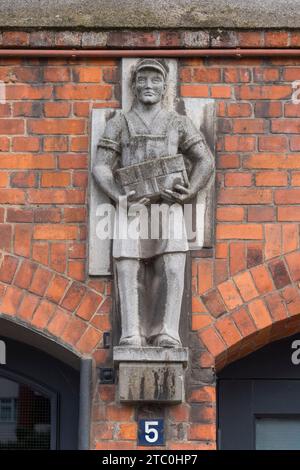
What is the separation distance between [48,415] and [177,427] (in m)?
0.95

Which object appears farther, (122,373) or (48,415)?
(48,415)

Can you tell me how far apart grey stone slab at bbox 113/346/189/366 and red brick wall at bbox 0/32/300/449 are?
7.7 inches

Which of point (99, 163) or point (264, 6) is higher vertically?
point (264, 6)

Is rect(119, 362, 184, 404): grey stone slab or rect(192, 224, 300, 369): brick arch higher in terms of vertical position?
rect(192, 224, 300, 369): brick arch

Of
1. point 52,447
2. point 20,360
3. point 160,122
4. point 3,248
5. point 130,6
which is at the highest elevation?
point 130,6

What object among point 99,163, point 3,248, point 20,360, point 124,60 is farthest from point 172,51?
point 20,360

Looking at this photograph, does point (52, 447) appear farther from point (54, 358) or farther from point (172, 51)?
point (172, 51)

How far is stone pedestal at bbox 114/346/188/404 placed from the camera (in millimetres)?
7605

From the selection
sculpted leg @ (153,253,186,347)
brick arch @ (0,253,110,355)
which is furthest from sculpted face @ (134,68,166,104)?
brick arch @ (0,253,110,355)

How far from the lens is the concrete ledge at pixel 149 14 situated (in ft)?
26.8

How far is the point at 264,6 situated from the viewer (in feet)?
27.0

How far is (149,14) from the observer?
8219mm

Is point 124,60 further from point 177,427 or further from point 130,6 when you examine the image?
point 177,427

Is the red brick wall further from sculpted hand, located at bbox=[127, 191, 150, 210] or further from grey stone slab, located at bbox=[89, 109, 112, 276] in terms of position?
sculpted hand, located at bbox=[127, 191, 150, 210]
